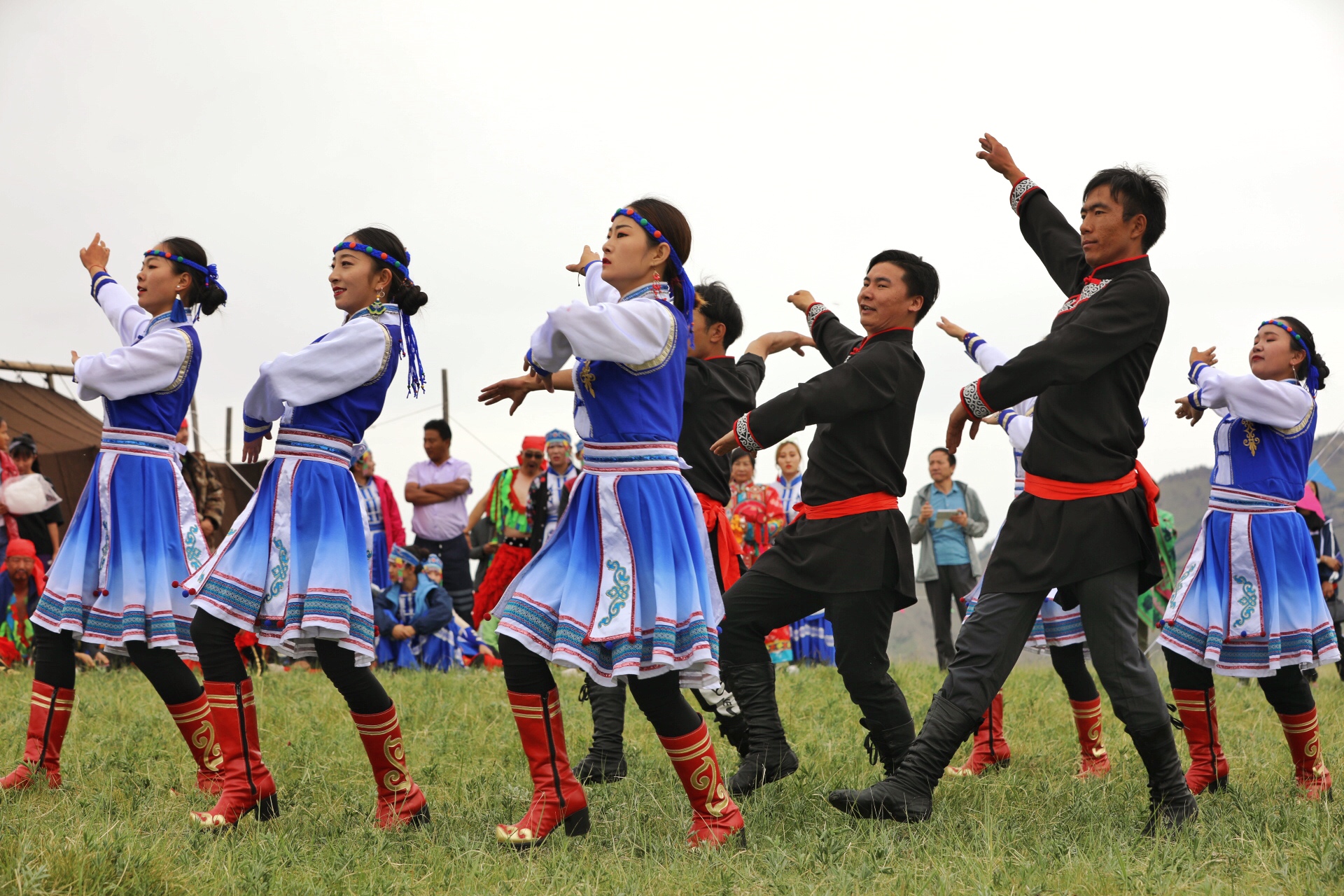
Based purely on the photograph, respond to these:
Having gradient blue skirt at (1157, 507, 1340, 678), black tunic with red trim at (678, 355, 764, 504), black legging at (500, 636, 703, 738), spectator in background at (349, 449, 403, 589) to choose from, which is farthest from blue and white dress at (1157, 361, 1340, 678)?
spectator in background at (349, 449, 403, 589)

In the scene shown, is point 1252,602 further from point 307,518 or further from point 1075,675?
point 307,518

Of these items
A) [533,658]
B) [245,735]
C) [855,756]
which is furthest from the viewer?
[855,756]

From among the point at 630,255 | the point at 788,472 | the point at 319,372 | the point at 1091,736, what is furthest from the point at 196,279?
the point at 788,472

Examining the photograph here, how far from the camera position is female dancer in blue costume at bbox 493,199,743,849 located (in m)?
3.41

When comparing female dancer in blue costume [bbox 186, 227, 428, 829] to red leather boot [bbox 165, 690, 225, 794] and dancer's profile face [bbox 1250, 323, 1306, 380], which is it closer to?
red leather boot [bbox 165, 690, 225, 794]

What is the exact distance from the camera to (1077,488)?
3.84 meters

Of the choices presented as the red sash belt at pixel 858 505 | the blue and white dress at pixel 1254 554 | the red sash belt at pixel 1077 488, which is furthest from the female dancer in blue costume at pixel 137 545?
the blue and white dress at pixel 1254 554

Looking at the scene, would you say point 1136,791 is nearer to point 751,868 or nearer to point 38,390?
point 751,868

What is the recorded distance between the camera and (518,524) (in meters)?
9.16

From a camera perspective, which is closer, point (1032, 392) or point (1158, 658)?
point (1032, 392)

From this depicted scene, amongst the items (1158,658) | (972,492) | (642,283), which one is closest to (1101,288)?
(642,283)

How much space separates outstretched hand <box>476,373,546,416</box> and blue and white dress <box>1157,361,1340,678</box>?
9.04ft

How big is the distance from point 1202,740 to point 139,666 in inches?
163

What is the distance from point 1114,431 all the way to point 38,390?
11.9 meters
